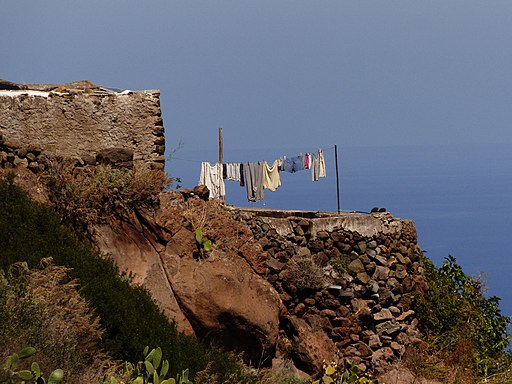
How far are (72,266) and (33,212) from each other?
1.49m

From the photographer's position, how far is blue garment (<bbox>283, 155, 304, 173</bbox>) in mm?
33094

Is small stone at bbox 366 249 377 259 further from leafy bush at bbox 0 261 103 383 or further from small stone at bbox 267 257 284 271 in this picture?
leafy bush at bbox 0 261 103 383

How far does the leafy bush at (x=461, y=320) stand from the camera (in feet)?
84.0

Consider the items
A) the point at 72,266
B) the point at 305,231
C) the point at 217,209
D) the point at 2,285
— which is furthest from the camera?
the point at 305,231

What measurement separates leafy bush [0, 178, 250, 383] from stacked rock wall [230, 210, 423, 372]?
4908 millimetres

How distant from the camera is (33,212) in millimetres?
19125

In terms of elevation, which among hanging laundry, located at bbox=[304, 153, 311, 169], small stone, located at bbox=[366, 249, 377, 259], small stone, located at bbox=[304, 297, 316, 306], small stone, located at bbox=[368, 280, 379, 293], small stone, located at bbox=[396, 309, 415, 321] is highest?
hanging laundry, located at bbox=[304, 153, 311, 169]

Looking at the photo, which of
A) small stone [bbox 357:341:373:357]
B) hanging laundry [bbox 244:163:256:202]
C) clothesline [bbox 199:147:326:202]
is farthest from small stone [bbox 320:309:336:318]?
hanging laundry [bbox 244:163:256:202]

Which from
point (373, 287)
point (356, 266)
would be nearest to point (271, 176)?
point (356, 266)

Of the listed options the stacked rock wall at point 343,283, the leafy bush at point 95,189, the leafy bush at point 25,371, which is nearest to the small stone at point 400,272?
the stacked rock wall at point 343,283

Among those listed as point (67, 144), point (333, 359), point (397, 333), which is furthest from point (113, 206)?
point (397, 333)

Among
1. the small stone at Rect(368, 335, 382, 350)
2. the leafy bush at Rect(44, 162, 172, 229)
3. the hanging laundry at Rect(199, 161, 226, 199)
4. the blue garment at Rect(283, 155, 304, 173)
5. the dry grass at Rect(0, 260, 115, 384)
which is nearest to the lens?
the dry grass at Rect(0, 260, 115, 384)

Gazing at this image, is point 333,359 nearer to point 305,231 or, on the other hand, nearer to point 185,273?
point 305,231

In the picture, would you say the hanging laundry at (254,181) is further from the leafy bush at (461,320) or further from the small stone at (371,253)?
the small stone at (371,253)
